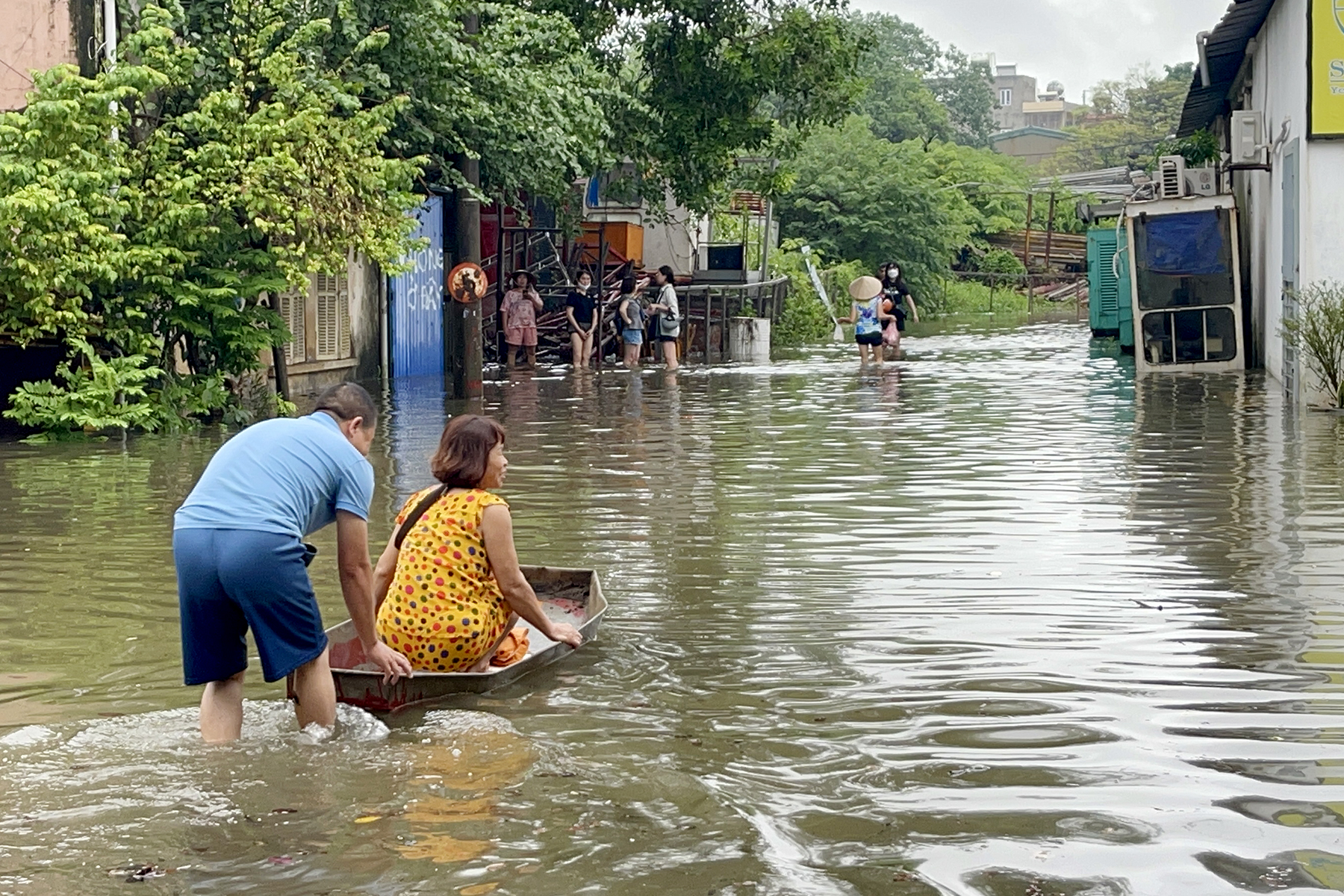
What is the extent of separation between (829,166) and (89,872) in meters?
50.7

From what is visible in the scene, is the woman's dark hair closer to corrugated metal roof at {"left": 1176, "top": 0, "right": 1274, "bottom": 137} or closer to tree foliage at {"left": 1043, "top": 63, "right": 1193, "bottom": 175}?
corrugated metal roof at {"left": 1176, "top": 0, "right": 1274, "bottom": 137}

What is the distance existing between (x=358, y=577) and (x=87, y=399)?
11.3m

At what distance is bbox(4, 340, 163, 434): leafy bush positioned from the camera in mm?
16141

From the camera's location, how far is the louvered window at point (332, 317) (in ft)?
78.4

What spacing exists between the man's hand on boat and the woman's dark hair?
779 millimetres

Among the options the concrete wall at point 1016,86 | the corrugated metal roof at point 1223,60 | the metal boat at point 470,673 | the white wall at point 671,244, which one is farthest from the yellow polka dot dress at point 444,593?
the concrete wall at point 1016,86

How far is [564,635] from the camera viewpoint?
7.01 meters

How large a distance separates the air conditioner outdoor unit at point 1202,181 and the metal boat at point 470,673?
64.1 ft

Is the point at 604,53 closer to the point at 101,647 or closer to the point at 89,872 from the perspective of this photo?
the point at 101,647

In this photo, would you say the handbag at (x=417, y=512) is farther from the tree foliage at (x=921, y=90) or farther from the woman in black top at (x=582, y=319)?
the tree foliage at (x=921, y=90)

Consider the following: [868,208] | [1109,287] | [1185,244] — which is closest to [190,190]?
[1185,244]

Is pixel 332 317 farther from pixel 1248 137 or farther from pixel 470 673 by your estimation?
pixel 470 673

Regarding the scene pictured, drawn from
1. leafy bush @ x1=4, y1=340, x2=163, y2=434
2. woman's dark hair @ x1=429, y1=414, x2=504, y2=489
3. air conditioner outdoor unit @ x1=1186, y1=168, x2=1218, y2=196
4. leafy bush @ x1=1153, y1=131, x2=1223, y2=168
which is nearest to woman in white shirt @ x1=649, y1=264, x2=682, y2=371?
leafy bush @ x1=1153, y1=131, x2=1223, y2=168

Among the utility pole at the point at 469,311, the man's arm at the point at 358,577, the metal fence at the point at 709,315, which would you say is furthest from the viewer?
the metal fence at the point at 709,315
